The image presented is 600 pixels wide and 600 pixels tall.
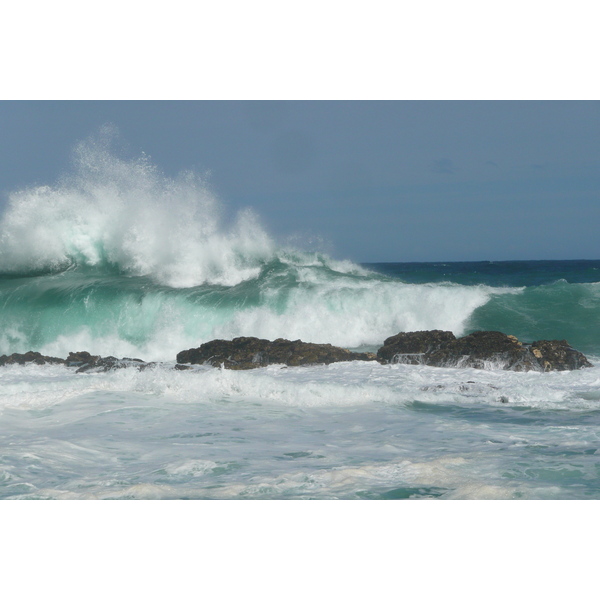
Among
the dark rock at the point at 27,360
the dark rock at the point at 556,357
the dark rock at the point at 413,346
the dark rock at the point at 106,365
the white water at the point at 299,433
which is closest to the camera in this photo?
the white water at the point at 299,433

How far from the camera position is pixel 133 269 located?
1271 cm

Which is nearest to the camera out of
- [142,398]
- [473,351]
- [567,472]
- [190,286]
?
[567,472]

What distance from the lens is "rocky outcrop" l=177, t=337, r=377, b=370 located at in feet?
25.0

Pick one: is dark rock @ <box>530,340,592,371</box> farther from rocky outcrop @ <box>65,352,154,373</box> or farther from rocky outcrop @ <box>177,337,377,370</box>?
rocky outcrop @ <box>65,352,154,373</box>

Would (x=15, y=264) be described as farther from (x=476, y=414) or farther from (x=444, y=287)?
(x=476, y=414)

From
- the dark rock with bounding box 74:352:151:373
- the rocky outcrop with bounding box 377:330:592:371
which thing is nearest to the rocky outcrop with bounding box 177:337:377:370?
the rocky outcrop with bounding box 377:330:592:371

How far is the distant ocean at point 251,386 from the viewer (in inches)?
144

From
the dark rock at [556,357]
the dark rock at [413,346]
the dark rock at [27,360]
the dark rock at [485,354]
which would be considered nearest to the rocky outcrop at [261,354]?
the dark rock at [413,346]

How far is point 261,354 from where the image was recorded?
7.81 m

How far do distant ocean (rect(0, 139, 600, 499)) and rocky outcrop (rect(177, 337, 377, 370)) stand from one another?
12.0 inches

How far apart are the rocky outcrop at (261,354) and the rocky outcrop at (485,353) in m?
0.48

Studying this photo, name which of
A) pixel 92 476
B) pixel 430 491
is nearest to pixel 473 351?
pixel 430 491

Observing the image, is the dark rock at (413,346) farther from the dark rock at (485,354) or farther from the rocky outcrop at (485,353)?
the dark rock at (485,354)

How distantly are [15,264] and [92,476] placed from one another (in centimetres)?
1067
